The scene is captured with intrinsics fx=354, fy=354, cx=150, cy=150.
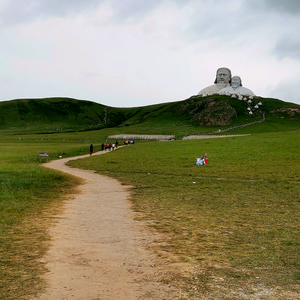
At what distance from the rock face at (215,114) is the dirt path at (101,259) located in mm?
158346

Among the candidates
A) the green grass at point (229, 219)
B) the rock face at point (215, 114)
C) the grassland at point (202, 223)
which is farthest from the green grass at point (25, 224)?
the rock face at point (215, 114)

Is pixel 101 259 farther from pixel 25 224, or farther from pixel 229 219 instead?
pixel 229 219

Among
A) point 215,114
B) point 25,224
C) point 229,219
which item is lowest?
point 229,219

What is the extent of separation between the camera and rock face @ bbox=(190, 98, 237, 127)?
171500mm

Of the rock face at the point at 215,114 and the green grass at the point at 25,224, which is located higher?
the rock face at the point at 215,114

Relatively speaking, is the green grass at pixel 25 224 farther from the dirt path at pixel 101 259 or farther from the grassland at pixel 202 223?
the dirt path at pixel 101 259

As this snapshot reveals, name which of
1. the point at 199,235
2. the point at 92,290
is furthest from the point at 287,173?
the point at 92,290

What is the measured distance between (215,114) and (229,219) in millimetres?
169106

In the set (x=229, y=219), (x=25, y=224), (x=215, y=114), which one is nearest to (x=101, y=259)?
(x=25, y=224)

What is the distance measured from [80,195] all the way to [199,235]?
11367mm

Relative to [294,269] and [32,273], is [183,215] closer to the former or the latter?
[294,269]

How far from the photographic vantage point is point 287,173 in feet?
99.8

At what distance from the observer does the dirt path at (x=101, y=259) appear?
737 centimetres

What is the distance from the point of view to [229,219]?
14258 millimetres
